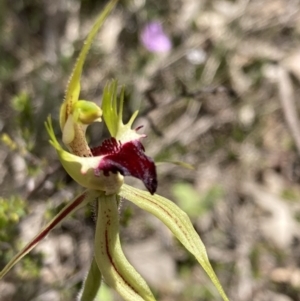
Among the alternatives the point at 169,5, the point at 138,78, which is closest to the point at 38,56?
the point at 138,78

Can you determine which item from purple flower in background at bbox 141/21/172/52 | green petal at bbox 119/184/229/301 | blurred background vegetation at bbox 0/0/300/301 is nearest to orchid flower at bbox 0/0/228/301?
green petal at bbox 119/184/229/301

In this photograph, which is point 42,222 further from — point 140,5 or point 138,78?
point 140,5

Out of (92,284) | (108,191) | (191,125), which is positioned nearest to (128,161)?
(108,191)

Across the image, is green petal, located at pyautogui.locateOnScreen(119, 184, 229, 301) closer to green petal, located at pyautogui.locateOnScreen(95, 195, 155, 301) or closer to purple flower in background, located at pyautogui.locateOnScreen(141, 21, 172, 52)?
green petal, located at pyautogui.locateOnScreen(95, 195, 155, 301)

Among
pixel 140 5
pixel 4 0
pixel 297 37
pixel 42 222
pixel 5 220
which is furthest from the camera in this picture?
pixel 297 37

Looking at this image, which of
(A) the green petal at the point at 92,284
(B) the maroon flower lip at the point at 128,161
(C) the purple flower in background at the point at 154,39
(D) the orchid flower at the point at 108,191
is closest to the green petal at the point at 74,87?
(D) the orchid flower at the point at 108,191

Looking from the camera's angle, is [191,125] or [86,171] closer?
[86,171]

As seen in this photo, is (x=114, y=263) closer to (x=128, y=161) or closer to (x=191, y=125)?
(x=128, y=161)
